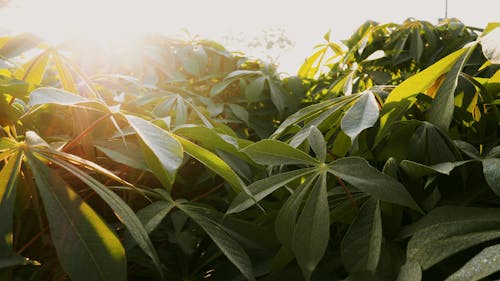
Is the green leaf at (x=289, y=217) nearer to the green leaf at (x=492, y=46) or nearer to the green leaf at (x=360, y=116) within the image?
the green leaf at (x=360, y=116)

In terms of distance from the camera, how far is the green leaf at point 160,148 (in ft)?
1.34

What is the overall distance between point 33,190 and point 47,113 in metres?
0.24

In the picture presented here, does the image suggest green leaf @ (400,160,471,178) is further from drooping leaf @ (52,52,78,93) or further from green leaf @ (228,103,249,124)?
green leaf @ (228,103,249,124)

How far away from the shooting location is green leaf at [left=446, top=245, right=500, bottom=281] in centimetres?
33

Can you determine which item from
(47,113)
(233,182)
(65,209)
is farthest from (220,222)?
(47,113)

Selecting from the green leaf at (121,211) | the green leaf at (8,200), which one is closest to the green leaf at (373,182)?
the green leaf at (121,211)

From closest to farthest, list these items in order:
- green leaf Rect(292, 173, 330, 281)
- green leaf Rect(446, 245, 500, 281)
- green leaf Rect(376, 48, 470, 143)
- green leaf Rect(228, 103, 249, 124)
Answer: green leaf Rect(446, 245, 500, 281), green leaf Rect(292, 173, 330, 281), green leaf Rect(376, 48, 470, 143), green leaf Rect(228, 103, 249, 124)

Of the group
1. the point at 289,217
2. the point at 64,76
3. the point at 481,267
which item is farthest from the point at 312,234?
the point at 64,76

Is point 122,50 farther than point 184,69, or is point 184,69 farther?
point 184,69

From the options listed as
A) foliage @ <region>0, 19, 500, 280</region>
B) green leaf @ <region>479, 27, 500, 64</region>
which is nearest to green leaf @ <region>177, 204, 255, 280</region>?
foliage @ <region>0, 19, 500, 280</region>

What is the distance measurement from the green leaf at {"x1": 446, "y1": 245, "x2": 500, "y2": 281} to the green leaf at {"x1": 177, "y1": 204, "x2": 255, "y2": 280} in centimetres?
20

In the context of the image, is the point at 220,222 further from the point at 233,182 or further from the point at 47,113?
the point at 47,113

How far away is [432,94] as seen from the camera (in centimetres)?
60

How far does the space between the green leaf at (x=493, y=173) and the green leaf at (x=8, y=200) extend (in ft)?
1.41
